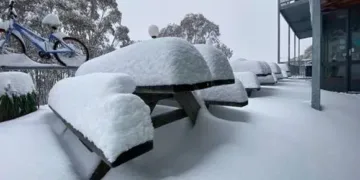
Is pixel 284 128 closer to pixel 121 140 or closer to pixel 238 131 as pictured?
pixel 238 131

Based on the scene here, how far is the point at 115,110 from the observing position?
1.43m

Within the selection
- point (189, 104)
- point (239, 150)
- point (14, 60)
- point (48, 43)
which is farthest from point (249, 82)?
point (14, 60)

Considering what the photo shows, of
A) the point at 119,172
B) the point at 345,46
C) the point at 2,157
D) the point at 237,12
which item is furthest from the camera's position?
the point at 237,12

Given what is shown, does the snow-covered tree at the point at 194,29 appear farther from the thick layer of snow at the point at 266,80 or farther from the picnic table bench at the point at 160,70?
the picnic table bench at the point at 160,70

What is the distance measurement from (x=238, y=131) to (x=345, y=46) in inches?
203

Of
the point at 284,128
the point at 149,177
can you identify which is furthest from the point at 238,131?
the point at 149,177

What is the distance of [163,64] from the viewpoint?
74.4 inches

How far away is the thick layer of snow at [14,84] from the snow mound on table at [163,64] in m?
1.22

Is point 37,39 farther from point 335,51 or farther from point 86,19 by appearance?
point 335,51

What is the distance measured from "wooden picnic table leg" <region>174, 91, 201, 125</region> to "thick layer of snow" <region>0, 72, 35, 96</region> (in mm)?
1702

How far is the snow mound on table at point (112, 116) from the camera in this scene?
4.49 feet

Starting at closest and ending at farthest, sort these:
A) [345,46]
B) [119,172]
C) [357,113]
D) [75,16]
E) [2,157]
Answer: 1. [2,157]
2. [119,172]
3. [357,113]
4. [345,46]
5. [75,16]

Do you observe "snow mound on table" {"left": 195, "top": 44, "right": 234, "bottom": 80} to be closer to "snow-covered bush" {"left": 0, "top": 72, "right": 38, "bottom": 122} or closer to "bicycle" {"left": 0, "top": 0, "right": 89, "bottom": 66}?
"snow-covered bush" {"left": 0, "top": 72, "right": 38, "bottom": 122}

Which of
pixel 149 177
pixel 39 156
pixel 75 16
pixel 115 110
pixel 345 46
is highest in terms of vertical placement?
pixel 75 16
